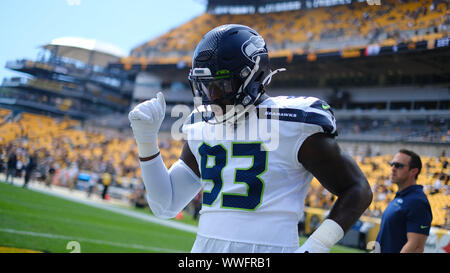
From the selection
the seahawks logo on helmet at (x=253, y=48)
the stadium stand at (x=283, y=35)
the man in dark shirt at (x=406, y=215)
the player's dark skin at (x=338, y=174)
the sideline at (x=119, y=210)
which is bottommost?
the sideline at (x=119, y=210)

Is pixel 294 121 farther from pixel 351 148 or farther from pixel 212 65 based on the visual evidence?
pixel 351 148

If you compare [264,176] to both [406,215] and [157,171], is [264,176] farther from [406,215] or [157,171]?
Result: [406,215]

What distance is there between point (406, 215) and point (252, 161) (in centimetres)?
181

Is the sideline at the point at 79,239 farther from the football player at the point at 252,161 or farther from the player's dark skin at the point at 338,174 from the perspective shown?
the player's dark skin at the point at 338,174

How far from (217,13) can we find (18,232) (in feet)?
56.6

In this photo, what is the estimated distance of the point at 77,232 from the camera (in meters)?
6.04

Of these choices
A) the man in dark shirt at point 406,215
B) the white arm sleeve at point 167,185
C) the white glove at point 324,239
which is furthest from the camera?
the man in dark shirt at point 406,215

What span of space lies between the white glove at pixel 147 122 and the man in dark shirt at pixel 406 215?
1.89 meters

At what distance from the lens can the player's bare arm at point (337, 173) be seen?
1.38 meters

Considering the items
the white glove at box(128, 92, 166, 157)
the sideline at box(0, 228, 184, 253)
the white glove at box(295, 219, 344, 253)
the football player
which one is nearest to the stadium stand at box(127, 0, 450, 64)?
the sideline at box(0, 228, 184, 253)

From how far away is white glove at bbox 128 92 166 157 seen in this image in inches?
62.3

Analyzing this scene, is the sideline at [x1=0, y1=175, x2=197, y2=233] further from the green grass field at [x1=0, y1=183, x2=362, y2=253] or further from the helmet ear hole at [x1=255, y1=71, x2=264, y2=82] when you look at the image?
the helmet ear hole at [x1=255, y1=71, x2=264, y2=82]

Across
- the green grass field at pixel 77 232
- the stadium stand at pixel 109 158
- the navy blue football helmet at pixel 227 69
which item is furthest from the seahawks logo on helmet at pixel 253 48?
the stadium stand at pixel 109 158
